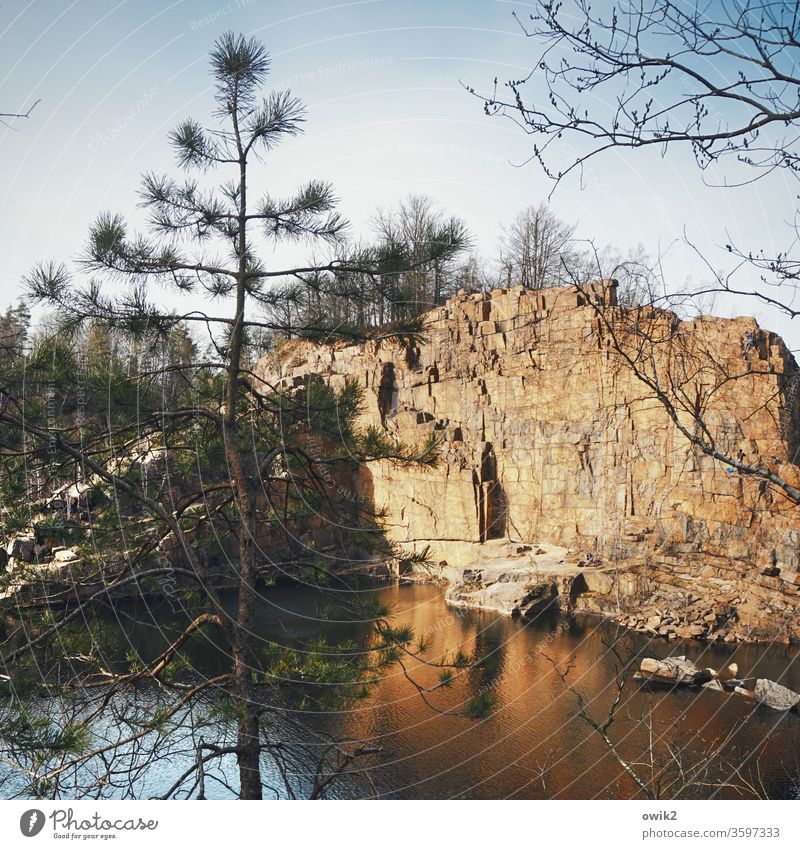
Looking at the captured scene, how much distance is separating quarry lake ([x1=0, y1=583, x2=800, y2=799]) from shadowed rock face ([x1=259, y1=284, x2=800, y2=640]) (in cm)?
205

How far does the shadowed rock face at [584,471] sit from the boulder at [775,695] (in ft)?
7.44

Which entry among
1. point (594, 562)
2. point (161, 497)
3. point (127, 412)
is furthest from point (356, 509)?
point (594, 562)

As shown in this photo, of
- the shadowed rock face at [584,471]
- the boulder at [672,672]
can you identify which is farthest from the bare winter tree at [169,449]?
the shadowed rock face at [584,471]

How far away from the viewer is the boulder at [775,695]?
6.73 meters

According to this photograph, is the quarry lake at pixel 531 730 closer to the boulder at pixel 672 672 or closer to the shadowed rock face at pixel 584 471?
the boulder at pixel 672 672

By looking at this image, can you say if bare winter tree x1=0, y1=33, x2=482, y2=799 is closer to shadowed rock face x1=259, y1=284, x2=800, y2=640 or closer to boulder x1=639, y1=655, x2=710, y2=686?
boulder x1=639, y1=655, x2=710, y2=686

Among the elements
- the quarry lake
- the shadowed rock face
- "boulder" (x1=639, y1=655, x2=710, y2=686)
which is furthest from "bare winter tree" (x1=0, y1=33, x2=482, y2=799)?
the shadowed rock face

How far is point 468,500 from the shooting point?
47.9ft

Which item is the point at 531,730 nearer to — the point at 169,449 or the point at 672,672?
the point at 672,672

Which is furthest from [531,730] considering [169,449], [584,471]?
[584,471]

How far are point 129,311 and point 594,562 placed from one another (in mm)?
10591

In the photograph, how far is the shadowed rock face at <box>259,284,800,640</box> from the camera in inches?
396
